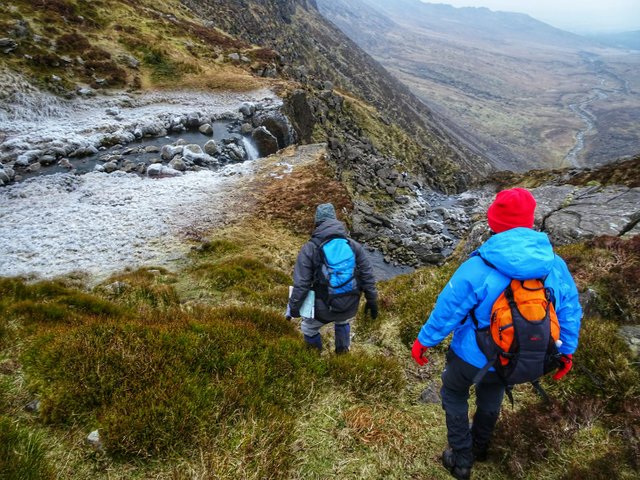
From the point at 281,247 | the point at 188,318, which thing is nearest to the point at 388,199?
the point at 281,247

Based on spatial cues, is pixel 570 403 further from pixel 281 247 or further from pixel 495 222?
pixel 281 247

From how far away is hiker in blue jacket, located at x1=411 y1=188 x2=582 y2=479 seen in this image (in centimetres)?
363

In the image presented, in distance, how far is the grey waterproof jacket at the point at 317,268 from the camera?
19.9 ft

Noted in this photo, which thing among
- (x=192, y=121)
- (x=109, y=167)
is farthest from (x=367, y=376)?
(x=192, y=121)

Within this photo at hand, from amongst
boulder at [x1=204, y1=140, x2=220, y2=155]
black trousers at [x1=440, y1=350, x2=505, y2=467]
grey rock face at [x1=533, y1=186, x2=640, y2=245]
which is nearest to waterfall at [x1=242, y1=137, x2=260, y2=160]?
boulder at [x1=204, y1=140, x2=220, y2=155]

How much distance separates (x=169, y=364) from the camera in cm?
528

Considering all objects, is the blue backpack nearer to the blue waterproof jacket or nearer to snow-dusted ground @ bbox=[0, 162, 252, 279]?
the blue waterproof jacket

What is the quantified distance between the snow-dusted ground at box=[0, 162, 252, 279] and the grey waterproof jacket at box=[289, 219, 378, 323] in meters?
8.67

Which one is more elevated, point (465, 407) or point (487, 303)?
point (487, 303)

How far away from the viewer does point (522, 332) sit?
3574 mm

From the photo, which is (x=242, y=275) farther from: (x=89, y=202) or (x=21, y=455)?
(x=89, y=202)

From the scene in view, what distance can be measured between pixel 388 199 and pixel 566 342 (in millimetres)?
25052

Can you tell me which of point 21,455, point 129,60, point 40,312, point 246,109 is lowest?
point 246,109

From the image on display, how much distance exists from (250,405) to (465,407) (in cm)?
273
